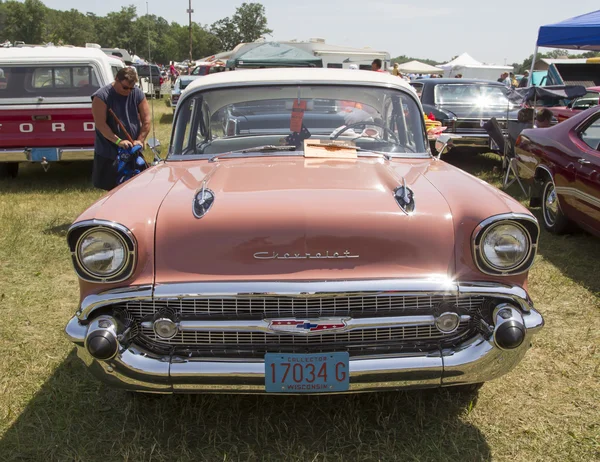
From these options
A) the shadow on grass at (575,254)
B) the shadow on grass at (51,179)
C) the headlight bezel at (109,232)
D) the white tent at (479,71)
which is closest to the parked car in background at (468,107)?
the shadow on grass at (575,254)

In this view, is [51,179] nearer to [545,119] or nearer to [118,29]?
[545,119]

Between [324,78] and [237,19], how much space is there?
8438 centimetres

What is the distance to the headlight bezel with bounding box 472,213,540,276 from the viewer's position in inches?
99.7

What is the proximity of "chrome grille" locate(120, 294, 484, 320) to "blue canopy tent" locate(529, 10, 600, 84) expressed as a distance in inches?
398

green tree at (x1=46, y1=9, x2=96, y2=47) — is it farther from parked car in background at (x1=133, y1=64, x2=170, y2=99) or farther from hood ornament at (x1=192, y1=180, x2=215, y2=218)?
hood ornament at (x1=192, y1=180, x2=215, y2=218)

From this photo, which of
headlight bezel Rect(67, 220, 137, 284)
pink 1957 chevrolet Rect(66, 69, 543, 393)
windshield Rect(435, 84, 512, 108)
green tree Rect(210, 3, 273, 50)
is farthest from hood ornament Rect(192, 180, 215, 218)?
green tree Rect(210, 3, 273, 50)

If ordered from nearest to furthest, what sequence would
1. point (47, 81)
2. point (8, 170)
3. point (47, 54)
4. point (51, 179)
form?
point (47, 81)
point (47, 54)
point (8, 170)
point (51, 179)

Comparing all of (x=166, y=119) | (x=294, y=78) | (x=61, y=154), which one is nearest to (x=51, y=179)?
(x=61, y=154)

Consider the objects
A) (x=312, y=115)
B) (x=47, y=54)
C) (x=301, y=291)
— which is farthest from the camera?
(x=47, y=54)

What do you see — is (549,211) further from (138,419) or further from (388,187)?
(138,419)

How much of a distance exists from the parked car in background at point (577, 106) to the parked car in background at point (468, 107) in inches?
28.7

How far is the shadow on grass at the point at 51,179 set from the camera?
27.5 feet

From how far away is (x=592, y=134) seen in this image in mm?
5504

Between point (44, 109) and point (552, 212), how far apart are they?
6.13 metres
